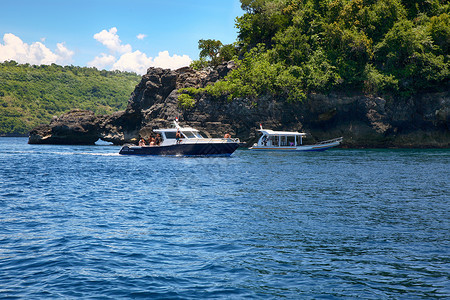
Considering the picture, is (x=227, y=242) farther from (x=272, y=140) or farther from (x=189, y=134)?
(x=272, y=140)

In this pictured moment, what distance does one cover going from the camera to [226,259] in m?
9.94

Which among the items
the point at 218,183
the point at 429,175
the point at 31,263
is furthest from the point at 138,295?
the point at 429,175

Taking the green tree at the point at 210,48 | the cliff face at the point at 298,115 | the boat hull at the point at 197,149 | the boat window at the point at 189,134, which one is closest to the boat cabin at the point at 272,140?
the cliff face at the point at 298,115

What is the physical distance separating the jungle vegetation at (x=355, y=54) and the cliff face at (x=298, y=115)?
1936mm

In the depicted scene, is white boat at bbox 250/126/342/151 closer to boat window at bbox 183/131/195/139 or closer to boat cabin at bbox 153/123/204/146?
boat window at bbox 183/131/195/139

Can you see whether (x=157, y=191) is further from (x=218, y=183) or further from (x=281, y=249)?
(x=281, y=249)

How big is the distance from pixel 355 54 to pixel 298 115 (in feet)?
41.6

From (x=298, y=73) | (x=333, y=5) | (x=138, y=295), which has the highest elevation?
(x=333, y=5)

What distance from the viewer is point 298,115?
219 feet

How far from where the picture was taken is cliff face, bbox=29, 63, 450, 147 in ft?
203

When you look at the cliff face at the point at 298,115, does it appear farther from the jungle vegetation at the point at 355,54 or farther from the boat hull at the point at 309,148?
the boat hull at the point at 309,148

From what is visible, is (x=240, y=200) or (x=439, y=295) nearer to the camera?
(x=439, y=295)

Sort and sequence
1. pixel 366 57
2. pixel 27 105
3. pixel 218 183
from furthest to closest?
pixel 27 105 < pixel 366 57 < pixel 218 183

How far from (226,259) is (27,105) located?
20825 centimetres
